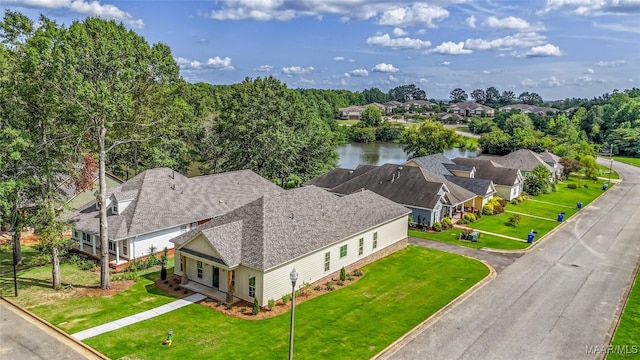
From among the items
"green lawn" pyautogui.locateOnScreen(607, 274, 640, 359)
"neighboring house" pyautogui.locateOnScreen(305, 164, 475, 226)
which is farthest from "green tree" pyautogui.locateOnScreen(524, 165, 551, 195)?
"green lawn" pyautogui.locateOnScreen(607, 274, 640, 359)

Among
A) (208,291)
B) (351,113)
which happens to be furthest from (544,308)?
(351,113)

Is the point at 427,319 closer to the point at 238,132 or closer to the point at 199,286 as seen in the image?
the point at 199,286

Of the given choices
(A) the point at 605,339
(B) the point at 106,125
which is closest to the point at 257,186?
(B) the point at 106,125

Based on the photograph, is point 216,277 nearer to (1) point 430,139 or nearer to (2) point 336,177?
(2) point 336,177

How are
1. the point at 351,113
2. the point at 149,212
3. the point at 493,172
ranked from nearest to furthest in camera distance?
the point at 149,212 < the point at 493,172 < the point at 351,113

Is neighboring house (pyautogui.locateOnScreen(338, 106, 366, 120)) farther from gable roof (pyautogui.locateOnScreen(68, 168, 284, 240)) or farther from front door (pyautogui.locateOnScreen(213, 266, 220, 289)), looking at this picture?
front door (pyautogui.locateOnScreen(213, 266, 220, 289))

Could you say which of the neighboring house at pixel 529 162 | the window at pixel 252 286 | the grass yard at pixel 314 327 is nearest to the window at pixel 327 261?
the grass yard at pixel 314 327
